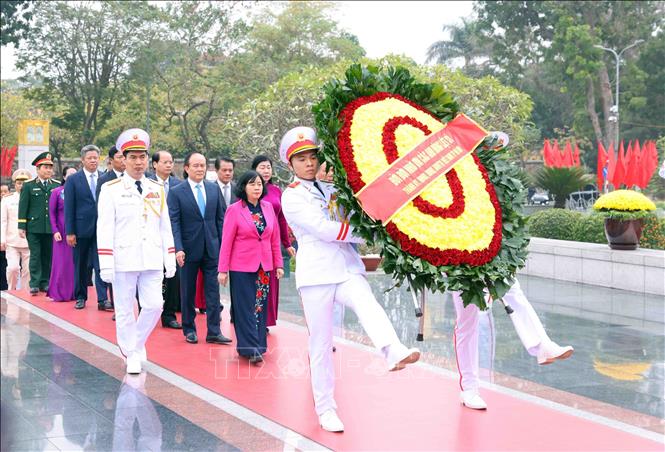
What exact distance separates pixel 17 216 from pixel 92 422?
7.32 m

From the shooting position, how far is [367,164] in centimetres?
527

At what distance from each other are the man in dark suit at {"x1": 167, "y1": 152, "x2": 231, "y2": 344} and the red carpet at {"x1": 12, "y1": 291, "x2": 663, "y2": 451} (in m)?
0.27

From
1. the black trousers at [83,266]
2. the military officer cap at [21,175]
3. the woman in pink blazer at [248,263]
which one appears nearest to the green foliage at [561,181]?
the military officer cap at [21,175]

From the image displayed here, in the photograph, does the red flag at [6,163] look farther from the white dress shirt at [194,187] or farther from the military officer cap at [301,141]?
the military officer cap at [301,141]

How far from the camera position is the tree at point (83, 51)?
36.0 m

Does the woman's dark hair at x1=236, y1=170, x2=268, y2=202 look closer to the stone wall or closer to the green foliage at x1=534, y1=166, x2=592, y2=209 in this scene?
the stone wall

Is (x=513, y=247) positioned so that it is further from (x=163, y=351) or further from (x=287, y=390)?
(x=163, y=351)

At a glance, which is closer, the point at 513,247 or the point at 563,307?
the point at 513,247

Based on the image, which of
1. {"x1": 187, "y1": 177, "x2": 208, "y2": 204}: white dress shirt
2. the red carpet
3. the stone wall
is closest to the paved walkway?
the red carpet

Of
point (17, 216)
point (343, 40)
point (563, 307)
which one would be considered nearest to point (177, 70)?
point (343, 40)

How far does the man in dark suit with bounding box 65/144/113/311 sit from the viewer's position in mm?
10422

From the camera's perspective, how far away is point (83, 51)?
37281 millimetres

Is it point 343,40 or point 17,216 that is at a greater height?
point 343,40

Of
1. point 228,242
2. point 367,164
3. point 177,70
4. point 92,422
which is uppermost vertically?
point 177,70
